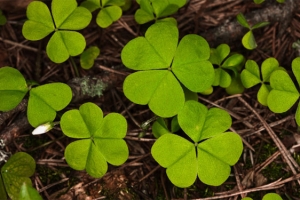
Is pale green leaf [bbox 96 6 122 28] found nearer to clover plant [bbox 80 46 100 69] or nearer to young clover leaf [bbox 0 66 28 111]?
clover plant [bbox 80 46 100 69]

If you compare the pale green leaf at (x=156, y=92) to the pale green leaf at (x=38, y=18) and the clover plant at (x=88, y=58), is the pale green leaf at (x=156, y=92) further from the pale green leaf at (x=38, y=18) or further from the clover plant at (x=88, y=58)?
the pale green leaf at (x=38, y=18)

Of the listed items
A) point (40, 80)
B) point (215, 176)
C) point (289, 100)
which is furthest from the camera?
point (40, 80)

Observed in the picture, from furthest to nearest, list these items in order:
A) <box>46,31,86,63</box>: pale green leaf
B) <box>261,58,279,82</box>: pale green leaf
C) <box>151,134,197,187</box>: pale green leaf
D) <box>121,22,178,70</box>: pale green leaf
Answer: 1. <box>261,58,279,82</box>: pale green leaf
2. <box>46,31,86,63</box>: pale green leaf
3. <box>121,22,178,70</box>: pale green leaf
4. <box>151,134,197,187</box>: pale green leaf

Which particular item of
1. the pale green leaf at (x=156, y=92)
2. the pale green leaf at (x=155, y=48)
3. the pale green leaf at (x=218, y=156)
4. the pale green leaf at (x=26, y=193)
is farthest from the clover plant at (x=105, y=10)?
the pale green leaf at (x=26, y=193)

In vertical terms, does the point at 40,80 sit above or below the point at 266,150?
above

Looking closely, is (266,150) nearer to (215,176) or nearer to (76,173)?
(215,176)

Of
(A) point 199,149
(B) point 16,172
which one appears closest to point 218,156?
(A) point 199,149

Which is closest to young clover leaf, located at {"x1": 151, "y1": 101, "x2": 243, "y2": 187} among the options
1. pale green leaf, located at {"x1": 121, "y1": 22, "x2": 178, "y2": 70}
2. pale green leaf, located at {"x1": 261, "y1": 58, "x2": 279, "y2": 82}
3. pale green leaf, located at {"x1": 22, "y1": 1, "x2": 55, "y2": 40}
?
pale green leaf, located at {"x1": 121, "y1": 22, "x2": 178, "y2": 70}

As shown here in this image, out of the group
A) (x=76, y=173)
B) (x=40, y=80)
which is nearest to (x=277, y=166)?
(x=76, y=173)
